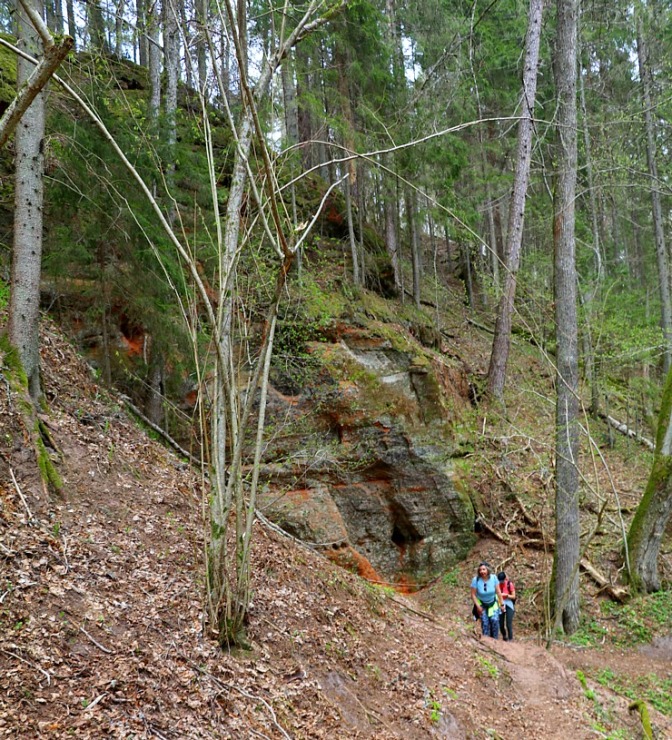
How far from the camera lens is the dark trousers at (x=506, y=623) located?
343 inches

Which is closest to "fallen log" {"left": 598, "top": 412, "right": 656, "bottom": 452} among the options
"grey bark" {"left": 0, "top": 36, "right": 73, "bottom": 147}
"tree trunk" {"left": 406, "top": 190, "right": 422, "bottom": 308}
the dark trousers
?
"tree trunk" {"left": 406, "top": 190, "right": 422, "bottom": 308}

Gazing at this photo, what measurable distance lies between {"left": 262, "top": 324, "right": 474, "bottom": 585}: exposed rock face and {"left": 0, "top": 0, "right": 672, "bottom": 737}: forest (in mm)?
47

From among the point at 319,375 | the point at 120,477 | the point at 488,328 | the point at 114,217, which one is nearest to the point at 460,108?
the point at 488,328

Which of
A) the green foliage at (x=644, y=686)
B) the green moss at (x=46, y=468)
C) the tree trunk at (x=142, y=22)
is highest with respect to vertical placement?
the tree trunk at (x=142, y=22)

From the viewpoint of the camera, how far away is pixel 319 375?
1053 centimetres

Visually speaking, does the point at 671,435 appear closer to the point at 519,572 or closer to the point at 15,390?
the point at 519,572

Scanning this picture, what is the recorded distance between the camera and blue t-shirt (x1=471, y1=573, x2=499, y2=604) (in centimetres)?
846

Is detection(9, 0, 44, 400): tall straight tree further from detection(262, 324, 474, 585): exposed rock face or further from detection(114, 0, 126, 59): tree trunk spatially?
detection(262, 324, 474, 585): exposed rock face

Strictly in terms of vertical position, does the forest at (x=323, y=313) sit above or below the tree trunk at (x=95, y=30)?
below

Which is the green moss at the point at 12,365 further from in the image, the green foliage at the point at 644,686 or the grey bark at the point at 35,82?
the green foliage at the point at 644,686

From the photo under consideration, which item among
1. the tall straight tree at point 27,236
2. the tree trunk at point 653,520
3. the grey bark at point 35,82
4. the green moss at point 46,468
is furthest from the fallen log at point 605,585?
the grey bark at point 35,82

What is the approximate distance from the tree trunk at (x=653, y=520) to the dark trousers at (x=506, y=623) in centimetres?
267

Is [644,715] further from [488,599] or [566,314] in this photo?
[566,314]

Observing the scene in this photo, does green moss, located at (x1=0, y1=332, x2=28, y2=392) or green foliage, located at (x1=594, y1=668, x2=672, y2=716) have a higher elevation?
green moss, located at (x1=0, y1=332, x2=28, y2=392)
